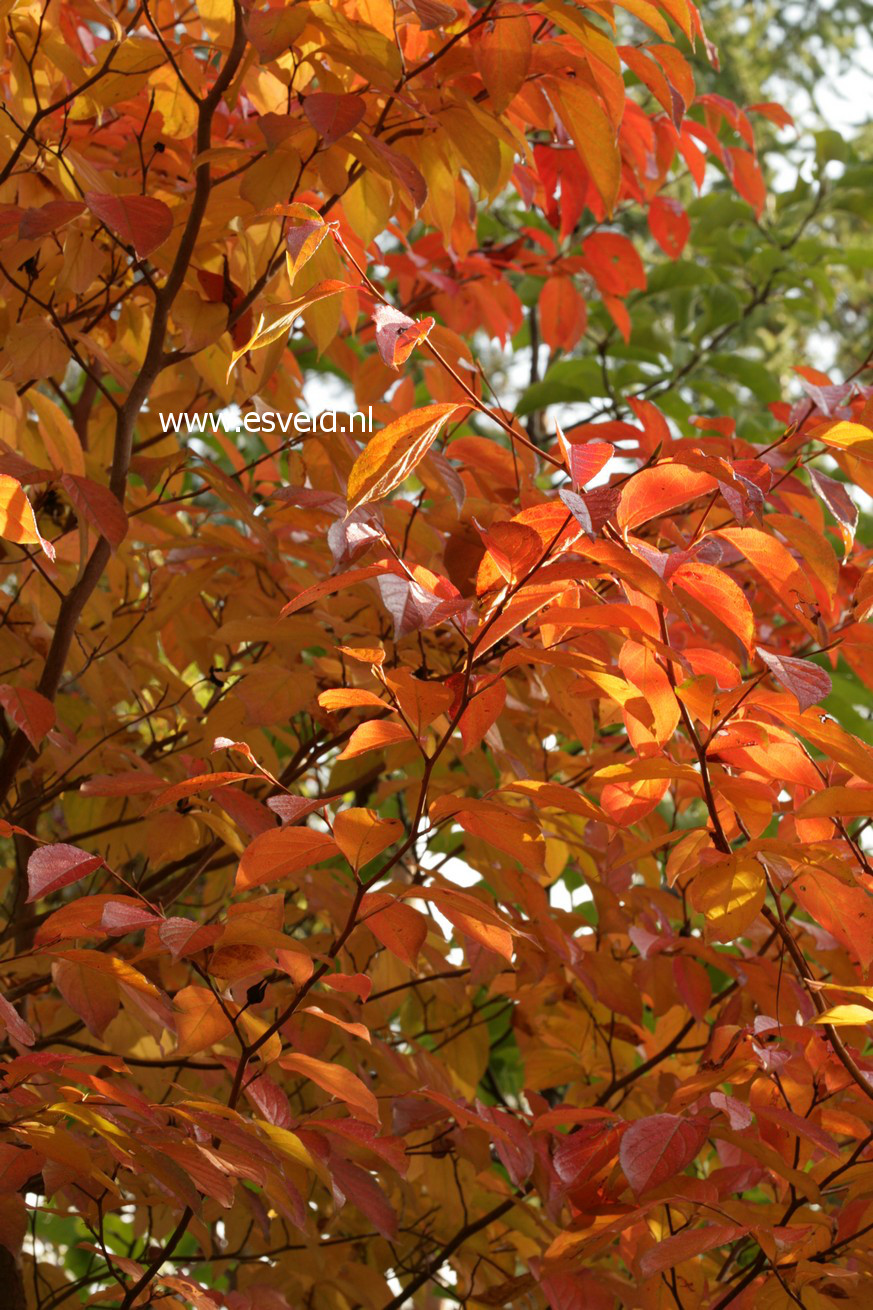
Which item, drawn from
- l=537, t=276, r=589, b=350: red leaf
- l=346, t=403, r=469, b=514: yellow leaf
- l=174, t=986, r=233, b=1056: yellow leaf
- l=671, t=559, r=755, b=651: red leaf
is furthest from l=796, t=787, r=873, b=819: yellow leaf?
l=537, t=276, r=589, b=350: red leaf

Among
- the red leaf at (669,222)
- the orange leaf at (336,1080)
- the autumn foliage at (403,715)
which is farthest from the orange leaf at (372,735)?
the red leaf at (669,222)

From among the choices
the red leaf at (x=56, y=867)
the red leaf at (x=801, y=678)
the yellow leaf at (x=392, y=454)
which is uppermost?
the yellow leaf at (x=392, y=454)

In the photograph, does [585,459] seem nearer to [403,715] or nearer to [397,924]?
[403,715]

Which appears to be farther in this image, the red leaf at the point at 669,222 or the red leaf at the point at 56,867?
the red leaf at the point at 669,222

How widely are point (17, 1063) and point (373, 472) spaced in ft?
1.54

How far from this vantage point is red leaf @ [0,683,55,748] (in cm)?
105

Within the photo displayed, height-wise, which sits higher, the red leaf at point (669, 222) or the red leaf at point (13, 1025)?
the red leaf at point (669, 222)

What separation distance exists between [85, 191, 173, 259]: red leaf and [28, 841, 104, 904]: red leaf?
478 millimetres

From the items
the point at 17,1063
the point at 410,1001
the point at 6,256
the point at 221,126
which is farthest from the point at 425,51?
the point at 410,1001

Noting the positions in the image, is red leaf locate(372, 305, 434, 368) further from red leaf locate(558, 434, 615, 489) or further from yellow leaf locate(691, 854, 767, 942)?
yellow leaf locate(691, 854, 767, 942)

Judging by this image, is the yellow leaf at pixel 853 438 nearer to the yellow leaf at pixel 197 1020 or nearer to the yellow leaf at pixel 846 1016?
the yellow leaf at pixel 846 1016

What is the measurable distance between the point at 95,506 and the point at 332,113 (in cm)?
37

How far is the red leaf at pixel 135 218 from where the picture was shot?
0.98 meters

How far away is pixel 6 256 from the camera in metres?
1.15
